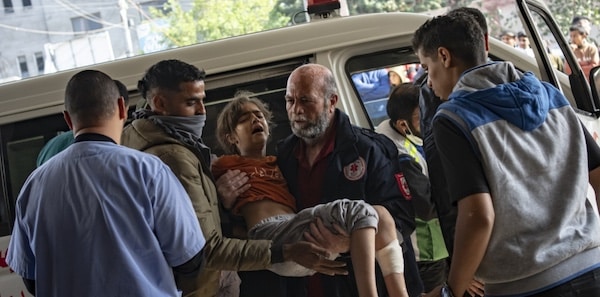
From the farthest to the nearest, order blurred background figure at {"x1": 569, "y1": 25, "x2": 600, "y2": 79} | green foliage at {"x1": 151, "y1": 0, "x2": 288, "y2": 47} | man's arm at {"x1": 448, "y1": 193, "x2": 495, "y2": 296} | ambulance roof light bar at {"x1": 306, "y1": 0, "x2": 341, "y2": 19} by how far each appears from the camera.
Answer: green foliage at {"x1": 151, "y1": 0, "x2": 288, "y2": 47} → blurred background figure at {"x1": 569, "y1": 25, "x2": 600, "y2": 79} → ambulance roof light bar at {"x1": 306, "y1": 0, "x2": 341, "y2": 19} → man's arm at {"x1": 448, "y1": 193, "x2": 495, "y2": 296}

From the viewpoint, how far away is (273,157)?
3.87 metres

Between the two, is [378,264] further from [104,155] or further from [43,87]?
[43,87]

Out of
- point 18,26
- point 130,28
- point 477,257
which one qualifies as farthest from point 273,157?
point 18,26

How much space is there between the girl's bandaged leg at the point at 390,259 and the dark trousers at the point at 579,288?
1181mm

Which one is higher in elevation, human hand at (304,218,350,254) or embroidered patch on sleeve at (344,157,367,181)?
embroidered patch on sleeve at (344,157,367,181)

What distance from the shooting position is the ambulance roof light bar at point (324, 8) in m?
4.31

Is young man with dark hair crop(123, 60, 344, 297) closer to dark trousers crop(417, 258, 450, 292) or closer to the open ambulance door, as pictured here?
dark trousers crop(417, 258, 450, 292)

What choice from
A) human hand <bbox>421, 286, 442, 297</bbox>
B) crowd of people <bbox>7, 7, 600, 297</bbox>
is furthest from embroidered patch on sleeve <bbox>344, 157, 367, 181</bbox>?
human hand <bbox>421, 286, 442, 297</bbox>

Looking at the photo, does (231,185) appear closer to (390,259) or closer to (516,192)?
(390,259)

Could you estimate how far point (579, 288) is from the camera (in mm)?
2594

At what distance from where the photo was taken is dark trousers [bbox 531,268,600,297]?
102 inches

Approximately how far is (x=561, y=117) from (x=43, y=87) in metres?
2.57

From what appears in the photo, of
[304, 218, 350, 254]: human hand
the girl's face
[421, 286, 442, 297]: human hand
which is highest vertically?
the girl's face

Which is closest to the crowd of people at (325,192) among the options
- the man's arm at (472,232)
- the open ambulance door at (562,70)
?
the man's arm at (472,232)
